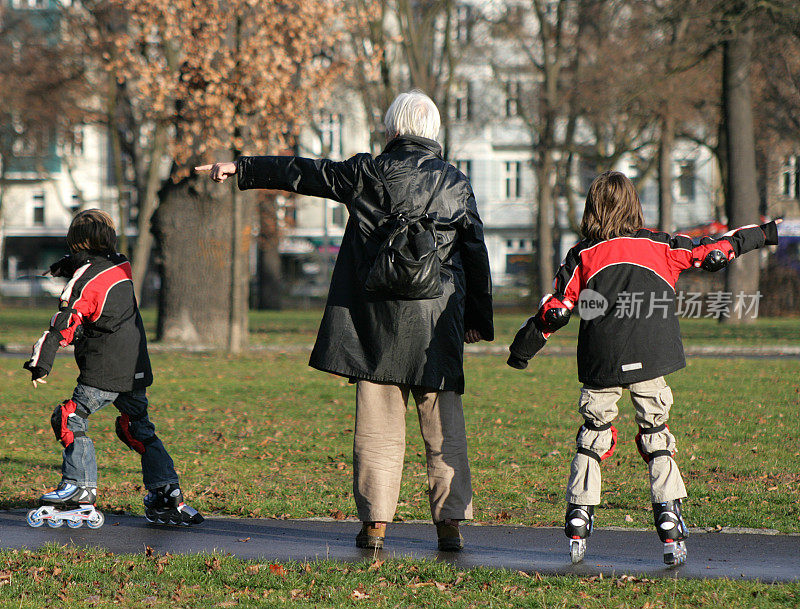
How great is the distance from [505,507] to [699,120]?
1233 inches

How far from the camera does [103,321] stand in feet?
19.1

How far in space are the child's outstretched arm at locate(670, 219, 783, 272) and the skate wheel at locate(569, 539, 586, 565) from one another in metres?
1.32

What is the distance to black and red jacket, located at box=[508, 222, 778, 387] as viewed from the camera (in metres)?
4.86

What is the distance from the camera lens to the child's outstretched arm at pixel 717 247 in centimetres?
489

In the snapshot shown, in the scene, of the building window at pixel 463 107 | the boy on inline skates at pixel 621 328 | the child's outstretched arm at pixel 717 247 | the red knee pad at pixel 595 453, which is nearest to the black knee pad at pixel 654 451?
the boy on inline skates at pixel 621 328

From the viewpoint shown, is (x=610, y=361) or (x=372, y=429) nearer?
(x=610, y=361)

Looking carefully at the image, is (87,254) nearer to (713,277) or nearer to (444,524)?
(444,524)

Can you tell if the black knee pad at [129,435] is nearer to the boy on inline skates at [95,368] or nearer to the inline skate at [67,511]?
the boy on inline skates at [95,368]

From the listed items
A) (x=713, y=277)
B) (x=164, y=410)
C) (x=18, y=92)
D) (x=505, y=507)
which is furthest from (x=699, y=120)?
(x=505, y=507)

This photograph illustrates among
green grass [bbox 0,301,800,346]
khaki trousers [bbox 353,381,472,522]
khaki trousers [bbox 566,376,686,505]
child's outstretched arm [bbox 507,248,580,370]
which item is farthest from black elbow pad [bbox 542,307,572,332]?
green grass [bbox 0,301,800,346]

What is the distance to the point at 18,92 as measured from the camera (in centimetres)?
3002

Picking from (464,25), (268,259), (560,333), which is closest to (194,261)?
(560,333)

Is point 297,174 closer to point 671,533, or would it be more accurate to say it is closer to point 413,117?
point 413,117

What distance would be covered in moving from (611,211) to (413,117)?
1049mm
